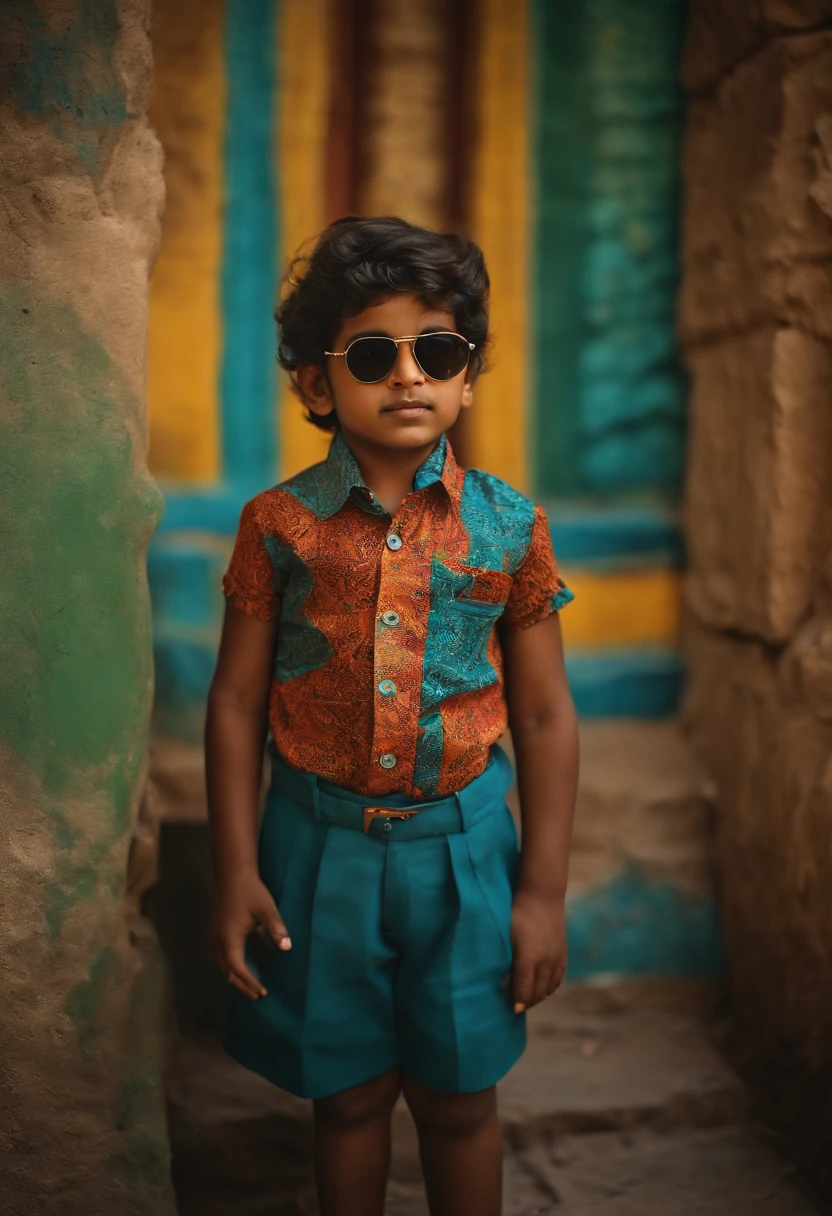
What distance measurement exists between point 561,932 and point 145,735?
0.71 metres

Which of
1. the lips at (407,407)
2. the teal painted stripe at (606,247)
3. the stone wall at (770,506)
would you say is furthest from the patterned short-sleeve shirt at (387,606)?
the teal painted stripe at (606,247)

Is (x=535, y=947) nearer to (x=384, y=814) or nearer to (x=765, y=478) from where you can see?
(x=384, y=814)

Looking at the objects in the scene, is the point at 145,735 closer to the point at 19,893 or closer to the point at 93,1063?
the point at 19,893

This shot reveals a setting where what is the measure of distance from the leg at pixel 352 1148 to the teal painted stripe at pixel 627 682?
125cm

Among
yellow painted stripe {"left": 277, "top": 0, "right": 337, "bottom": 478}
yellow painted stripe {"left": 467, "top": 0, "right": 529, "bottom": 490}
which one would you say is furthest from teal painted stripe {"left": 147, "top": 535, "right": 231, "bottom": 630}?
yellow painted stripe {"left": 467, "top": 0, "right": 529, "bottom": 490}

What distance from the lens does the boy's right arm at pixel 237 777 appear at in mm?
1744

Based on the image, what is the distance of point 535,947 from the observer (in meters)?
1.75

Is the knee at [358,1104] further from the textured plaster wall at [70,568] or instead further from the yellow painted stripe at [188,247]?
the yellow painted stripe at [188,247]

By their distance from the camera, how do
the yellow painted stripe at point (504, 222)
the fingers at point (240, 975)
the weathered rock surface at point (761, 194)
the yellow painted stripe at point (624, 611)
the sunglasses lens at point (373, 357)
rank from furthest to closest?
the yellow painted stripe at point (624, 611), the yellow painted stripe at point (504, 222), the weathered rock surface at point (761, 194), the fingers at point (240, 975), the sunglasses lens at point (373, 357)

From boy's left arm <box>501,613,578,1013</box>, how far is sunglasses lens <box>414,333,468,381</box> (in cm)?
42

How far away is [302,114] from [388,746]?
1709mm

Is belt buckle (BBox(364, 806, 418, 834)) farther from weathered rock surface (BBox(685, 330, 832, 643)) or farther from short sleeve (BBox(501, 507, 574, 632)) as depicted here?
weathered rock surface (BBox(685, 330, 832, 643))

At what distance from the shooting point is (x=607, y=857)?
255 centimetres

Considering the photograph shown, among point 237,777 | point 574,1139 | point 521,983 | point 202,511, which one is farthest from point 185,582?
point 574,1139
